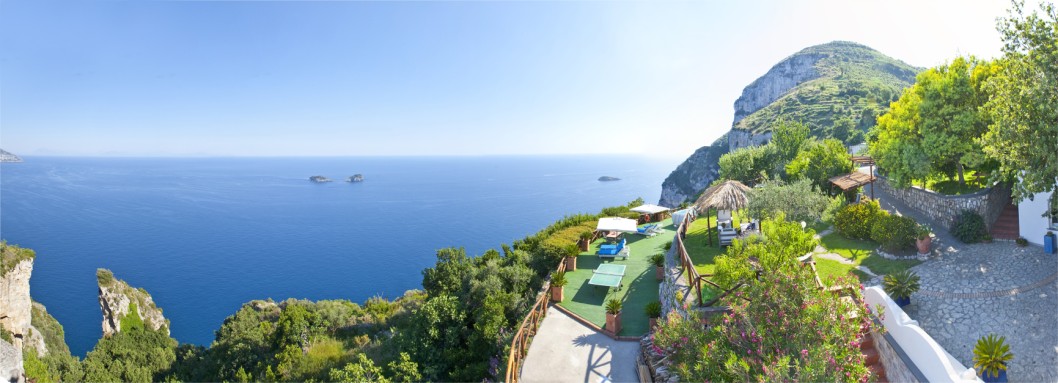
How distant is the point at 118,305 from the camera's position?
4050cm

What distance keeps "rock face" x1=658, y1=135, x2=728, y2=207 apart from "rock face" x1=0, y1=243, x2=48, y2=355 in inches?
3942

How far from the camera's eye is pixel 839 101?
9381 cm

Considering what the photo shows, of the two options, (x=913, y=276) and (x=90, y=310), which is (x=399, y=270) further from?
(x=913, y=276)

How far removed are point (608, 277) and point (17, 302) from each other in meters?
45.9

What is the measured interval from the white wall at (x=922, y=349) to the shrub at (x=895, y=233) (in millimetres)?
6235

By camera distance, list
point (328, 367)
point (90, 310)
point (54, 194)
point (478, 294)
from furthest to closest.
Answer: point (54, 194) < point (90, 310) < point (328, 367) < point (478, 294)

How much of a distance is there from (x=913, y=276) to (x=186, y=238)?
103259 millimetres

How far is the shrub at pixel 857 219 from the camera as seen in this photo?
1581 cm

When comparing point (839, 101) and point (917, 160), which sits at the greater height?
Answer: point (839, 101)

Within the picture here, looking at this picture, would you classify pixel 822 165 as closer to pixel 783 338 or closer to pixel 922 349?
pixel 922 349

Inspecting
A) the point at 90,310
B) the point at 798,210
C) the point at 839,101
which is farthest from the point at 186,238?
the point at 839,101

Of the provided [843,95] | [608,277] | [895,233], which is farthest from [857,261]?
[843,95]

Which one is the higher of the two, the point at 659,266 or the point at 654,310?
the point at 659,266

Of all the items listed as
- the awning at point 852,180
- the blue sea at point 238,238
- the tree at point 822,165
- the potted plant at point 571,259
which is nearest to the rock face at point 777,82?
the blue sea at point 238,238
